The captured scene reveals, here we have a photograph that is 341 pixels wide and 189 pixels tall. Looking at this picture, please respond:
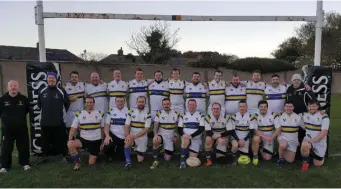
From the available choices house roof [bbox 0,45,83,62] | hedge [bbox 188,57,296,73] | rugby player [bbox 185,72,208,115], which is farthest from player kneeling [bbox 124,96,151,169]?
house roof [bbox 0,45,83,62]

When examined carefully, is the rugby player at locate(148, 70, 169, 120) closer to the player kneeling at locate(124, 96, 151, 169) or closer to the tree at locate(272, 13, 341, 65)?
the player kneeling at locate(124, 96, 151, 169)

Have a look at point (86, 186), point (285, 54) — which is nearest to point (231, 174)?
point (86, 186)

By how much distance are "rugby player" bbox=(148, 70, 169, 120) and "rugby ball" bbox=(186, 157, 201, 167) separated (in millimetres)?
1300

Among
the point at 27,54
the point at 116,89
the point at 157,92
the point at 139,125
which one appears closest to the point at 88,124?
the point at 139,125

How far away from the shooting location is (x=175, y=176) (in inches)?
184

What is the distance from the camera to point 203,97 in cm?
Result: 615

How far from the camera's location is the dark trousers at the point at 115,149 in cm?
552

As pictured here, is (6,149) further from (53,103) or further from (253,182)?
(253,182)

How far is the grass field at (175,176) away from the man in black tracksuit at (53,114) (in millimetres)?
436

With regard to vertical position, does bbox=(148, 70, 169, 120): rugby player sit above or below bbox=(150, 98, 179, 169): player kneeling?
above

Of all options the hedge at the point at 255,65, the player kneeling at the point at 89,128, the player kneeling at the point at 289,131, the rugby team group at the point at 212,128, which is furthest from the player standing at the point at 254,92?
the hedge at the point at 255,65

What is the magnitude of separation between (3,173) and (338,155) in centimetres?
599

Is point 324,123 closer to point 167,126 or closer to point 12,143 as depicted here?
point 167,126

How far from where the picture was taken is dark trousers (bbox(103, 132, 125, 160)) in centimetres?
552
